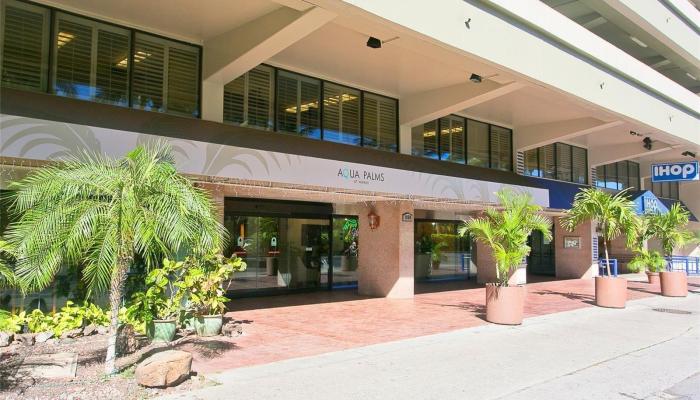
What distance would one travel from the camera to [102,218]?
242 inches

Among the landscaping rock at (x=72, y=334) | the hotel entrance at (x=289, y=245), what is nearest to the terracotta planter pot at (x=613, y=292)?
the hotel entrance at (x=289, y=245)

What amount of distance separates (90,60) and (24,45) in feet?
3.56

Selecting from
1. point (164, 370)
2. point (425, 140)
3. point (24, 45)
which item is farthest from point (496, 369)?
point (425, 140)

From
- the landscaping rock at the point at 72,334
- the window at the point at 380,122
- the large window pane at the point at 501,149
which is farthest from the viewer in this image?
the large window pane at the point at 501,149

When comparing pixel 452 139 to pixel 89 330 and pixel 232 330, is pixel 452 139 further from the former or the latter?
pixel 89 330

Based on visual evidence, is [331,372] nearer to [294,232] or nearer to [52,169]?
[52,169]

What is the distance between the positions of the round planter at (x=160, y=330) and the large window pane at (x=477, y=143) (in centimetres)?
1205

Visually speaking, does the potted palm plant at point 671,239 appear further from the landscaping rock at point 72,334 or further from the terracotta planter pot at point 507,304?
the landscaping rock at point 72,334

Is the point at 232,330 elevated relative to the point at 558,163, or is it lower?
lower

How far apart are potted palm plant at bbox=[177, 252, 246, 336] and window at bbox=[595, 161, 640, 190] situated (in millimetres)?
20516

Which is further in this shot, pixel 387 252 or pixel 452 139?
pixel 452 139

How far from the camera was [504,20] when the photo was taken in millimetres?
11695

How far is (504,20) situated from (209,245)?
8381 mm

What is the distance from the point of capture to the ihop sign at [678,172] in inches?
920
